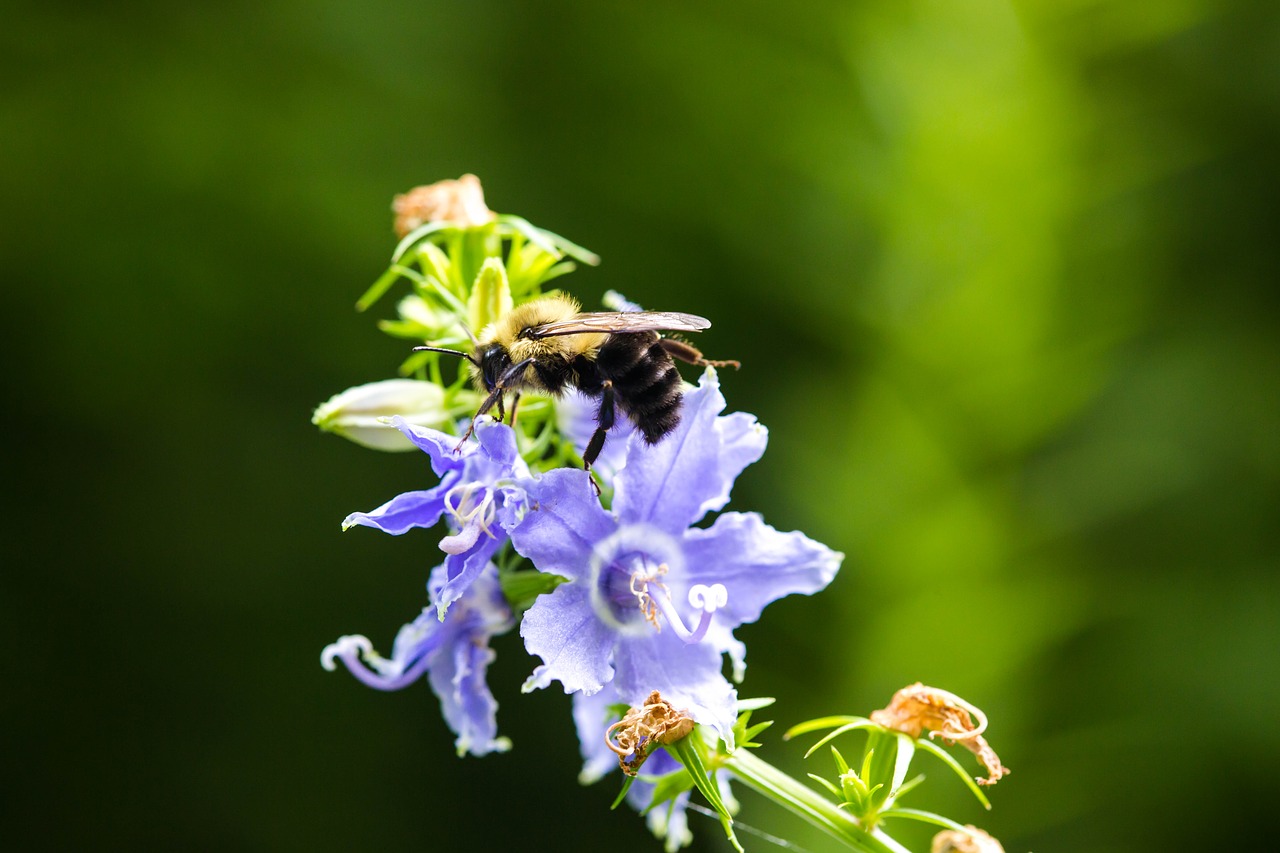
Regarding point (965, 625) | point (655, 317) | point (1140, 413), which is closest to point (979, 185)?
point (1140, 413)

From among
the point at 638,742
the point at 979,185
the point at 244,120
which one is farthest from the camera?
the point at 244,120

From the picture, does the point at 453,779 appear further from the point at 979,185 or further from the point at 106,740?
the point at 979,185

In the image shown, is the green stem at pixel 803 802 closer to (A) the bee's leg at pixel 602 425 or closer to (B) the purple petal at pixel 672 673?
(B) the purple petal at pixel 672 673

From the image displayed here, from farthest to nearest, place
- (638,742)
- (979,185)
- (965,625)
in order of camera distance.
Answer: (979,185)
(965,625)
(638,742)

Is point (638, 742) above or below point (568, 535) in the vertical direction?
below

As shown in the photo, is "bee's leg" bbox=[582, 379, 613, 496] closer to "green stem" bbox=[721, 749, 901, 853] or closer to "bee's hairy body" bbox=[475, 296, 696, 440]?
"bee's hairy body" bbox=[475, 296, 696, 440]

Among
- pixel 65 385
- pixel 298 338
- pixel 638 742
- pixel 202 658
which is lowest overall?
pixel 638 742

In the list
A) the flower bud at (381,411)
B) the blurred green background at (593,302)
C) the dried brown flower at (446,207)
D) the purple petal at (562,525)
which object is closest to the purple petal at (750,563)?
the purple petal at (562,525)
